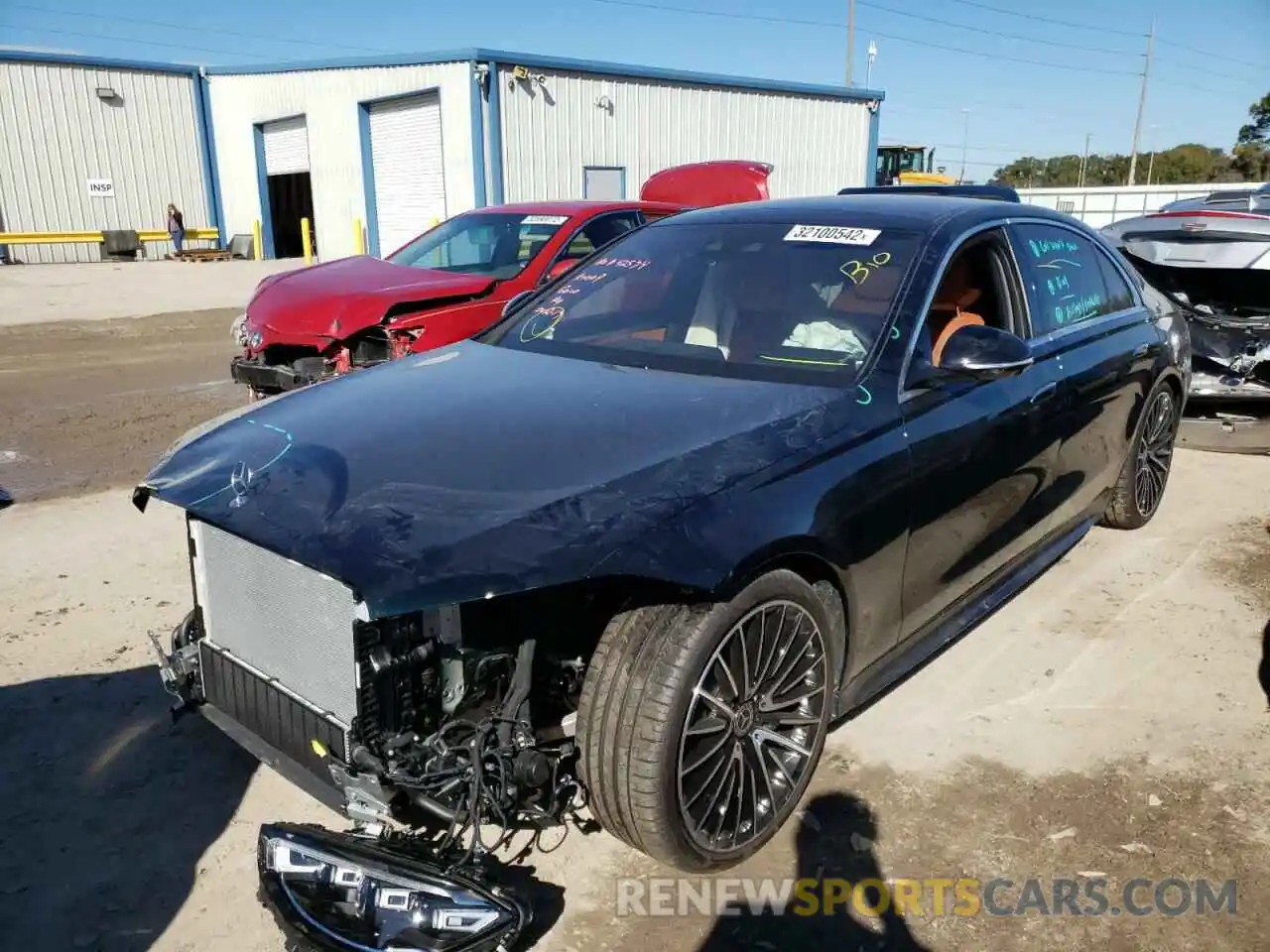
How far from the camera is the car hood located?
2139 mm

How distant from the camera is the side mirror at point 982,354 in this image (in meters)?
3.06

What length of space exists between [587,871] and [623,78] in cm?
1901

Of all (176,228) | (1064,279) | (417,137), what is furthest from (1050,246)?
(176,228)

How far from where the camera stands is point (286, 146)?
963 inches

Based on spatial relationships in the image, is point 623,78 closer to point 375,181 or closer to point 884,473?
point 375,181

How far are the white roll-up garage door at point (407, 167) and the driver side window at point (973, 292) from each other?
54.4 feet

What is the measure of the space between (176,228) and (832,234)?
25912mm

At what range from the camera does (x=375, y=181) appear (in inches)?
824

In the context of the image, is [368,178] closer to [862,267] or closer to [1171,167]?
[862,267]

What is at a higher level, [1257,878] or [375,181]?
[375,181]

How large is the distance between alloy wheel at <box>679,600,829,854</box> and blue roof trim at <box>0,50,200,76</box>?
92.9 feet

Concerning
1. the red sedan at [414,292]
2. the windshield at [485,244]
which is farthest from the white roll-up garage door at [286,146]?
the red sedan at [414,292]

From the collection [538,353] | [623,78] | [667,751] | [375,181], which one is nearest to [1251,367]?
[538,353]

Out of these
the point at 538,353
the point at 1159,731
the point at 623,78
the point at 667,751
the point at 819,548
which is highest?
the point at 623,78
